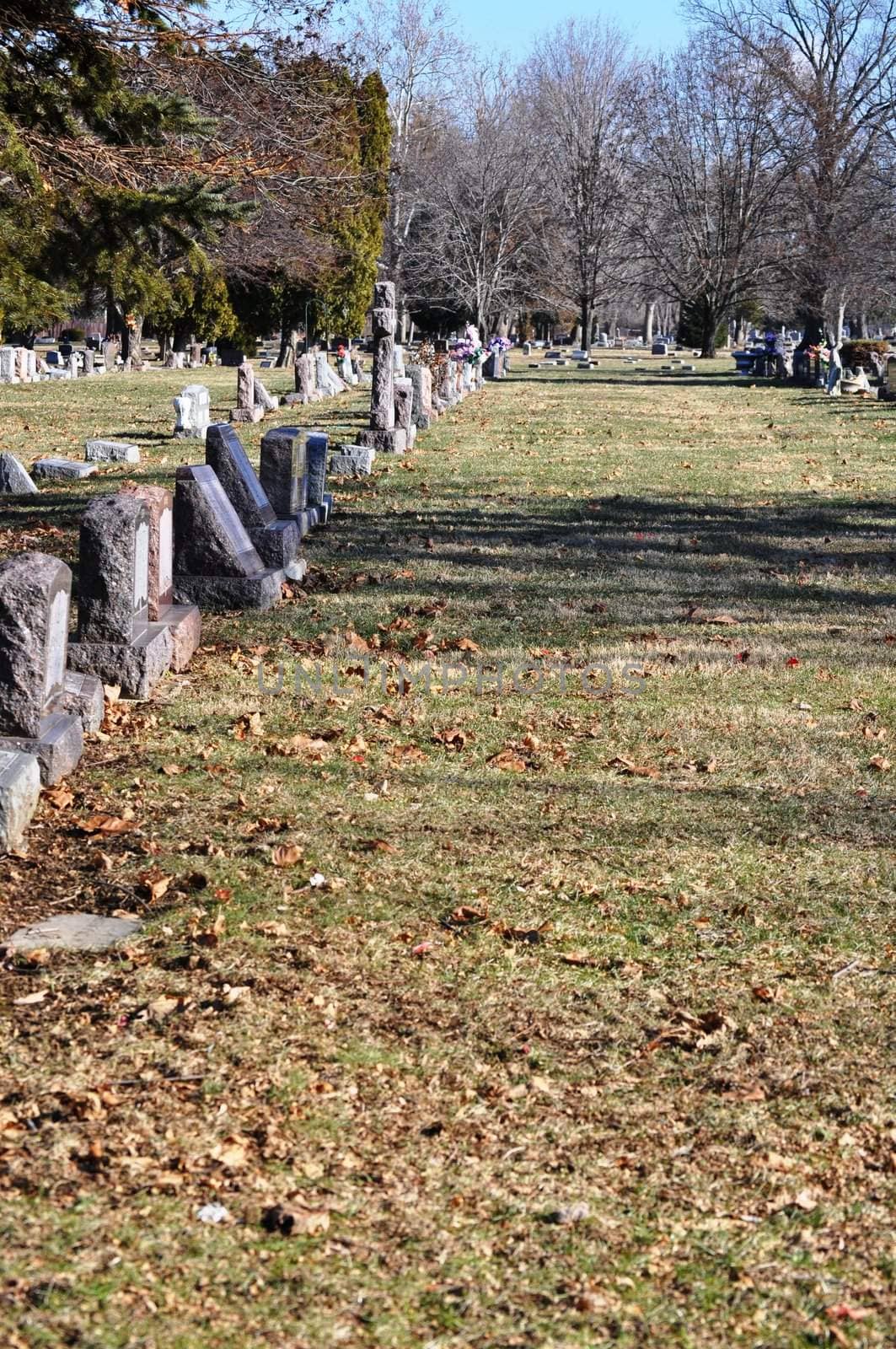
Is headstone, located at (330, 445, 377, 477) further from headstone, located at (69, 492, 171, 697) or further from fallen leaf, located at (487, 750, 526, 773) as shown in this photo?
fallen leaf, located at (487, 750, 526, 773)

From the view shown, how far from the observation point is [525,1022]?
4.26 meters

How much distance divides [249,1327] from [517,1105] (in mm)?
1086

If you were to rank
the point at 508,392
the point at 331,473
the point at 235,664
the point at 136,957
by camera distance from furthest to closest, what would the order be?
1. the point at 508,392
2. the point at 331,473
3. the point at 235,664
4. the point at 136,957

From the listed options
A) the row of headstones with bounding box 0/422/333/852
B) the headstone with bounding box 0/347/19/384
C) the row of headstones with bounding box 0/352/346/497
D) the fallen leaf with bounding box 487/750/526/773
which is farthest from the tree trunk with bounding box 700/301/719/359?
the fallen leaf with bounding box 487/750/526/773

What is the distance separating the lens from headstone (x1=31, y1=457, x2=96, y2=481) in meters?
16.3

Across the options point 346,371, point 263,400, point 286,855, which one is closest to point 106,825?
point 286,855

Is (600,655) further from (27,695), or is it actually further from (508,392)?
(508,392)

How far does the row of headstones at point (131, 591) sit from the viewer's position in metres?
5.88

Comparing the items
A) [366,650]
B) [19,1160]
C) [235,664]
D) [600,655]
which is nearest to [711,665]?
[600,655]

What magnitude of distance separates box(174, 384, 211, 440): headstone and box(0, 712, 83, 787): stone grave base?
15.4 metres

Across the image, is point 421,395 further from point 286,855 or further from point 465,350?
point 286,855

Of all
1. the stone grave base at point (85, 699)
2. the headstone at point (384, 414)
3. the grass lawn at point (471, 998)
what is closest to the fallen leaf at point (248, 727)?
the grass lawn at point (471, 998)

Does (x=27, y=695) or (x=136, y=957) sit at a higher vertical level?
(x=27, y=695)

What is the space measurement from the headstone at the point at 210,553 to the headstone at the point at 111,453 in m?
8.47
